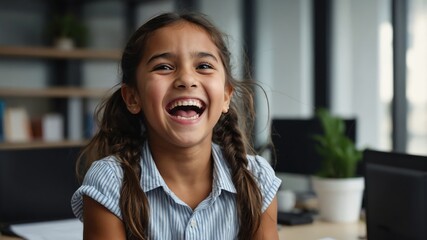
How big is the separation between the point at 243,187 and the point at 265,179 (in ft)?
0.25

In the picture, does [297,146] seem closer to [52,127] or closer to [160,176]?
[160,176]

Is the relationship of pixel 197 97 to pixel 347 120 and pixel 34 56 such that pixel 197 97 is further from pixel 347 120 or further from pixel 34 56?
pixel 34 56

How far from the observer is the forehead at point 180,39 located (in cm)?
153

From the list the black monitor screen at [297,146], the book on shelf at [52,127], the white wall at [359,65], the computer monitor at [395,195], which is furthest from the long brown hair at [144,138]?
the book on shelf at [52,127]

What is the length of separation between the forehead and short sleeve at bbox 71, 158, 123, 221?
0.27 metres

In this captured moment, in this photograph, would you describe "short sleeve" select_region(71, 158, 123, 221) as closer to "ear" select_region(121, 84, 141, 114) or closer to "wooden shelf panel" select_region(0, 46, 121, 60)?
"ear" select_region(121, 84, 141, 114)

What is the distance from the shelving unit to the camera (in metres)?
5.38

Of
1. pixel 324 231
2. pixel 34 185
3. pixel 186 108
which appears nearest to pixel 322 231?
pixel 324 231

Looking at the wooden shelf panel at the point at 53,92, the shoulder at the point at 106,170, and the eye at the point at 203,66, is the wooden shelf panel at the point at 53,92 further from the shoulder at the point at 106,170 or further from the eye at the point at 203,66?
the eye at the point at 203,66

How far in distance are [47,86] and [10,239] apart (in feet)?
13.3

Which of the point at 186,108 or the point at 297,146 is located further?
the point at 297,146

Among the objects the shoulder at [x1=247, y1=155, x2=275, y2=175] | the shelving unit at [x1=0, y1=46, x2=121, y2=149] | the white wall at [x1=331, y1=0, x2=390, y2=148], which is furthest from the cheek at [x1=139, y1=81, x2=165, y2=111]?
the shelving unit at [x1=0, y1=46, x2=121, y2=149]

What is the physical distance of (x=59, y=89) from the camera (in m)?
5.57

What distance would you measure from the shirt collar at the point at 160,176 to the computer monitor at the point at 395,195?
1.35 feet
